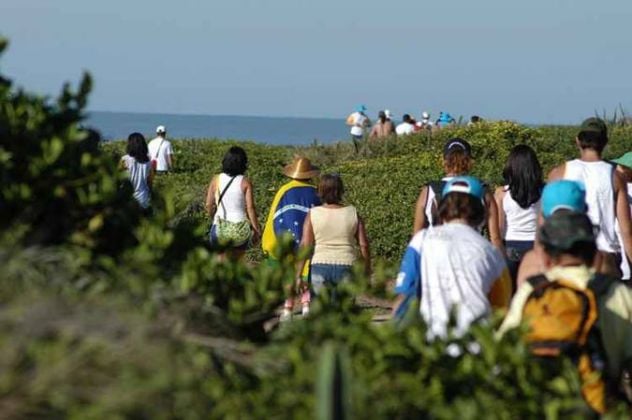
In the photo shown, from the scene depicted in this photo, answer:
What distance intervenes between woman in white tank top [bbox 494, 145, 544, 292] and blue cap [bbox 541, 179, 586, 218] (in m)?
2.95

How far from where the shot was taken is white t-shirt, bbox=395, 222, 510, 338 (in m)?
5.82

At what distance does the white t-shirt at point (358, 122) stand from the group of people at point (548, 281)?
20.3m

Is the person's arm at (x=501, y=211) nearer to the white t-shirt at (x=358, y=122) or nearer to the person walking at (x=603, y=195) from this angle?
the person walking at (x=603, y=195)

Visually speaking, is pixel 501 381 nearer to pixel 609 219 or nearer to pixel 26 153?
pixel 26 153

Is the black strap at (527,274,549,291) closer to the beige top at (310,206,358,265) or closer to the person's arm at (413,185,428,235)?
the person's arm at (413,185,428,235)

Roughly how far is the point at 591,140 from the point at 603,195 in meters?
0.35

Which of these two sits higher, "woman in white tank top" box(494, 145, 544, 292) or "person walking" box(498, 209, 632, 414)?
"woman in white tank top" box(494, 145, 544, 292)

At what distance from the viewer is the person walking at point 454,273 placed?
5.82 metres

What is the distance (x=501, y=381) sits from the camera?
4.51 metres

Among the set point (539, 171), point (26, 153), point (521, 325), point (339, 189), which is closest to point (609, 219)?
point (539, 171)

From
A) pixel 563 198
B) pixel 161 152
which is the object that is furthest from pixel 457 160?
pixel 161 152

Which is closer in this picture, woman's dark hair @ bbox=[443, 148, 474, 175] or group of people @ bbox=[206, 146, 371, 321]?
woman's dark hair @ bbox=[443, 148, 474, 175]

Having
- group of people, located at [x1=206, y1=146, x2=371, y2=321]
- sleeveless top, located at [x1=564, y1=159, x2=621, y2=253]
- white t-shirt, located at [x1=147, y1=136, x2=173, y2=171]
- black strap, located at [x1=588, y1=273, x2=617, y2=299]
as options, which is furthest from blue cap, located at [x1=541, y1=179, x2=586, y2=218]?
white t-shirt, located at [x1=147, y1=136, x2=173, y2=171]

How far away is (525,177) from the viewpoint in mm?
8922
